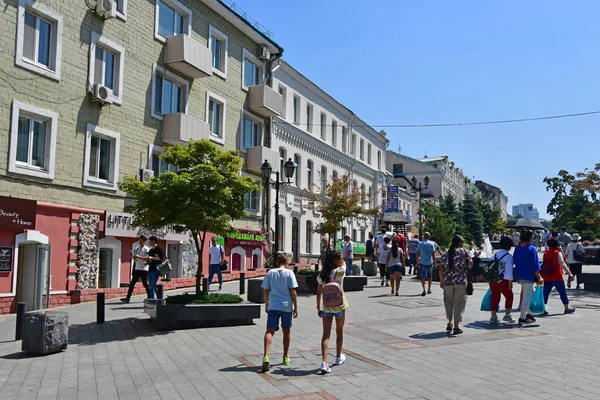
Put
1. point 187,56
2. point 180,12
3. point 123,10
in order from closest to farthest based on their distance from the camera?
point 123,10
point 187,56
point 180,12

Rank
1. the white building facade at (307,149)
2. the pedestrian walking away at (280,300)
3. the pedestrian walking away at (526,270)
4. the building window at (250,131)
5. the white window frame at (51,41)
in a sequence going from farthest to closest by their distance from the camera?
the white building facade at (307,149) < the building window at (250,131) < the white window frame at (51,41) < the pedestrian walking away at (526,270) < the pedestrian walking away at (280,300)

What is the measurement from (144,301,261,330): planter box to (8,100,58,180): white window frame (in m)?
6.47

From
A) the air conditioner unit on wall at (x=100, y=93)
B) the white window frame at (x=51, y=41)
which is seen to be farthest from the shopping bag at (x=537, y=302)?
the white window frame at (x=51, y=41)

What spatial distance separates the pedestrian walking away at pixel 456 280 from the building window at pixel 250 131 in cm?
1743

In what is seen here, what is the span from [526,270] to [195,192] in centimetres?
683

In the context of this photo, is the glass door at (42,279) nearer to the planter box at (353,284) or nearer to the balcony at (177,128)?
the balcony at (177,128)

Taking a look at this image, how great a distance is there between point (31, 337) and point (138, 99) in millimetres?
12444

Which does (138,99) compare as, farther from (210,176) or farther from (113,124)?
(210,176)

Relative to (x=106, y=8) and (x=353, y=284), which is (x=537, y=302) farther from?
(x=106, y=8)

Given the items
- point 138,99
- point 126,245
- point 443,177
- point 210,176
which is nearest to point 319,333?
point 210,176

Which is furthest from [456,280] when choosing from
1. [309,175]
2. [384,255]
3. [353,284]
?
[309,175]

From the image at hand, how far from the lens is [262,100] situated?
86.9ft

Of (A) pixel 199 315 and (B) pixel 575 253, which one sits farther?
(B) pixel 575 253

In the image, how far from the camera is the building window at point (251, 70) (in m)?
26.5
